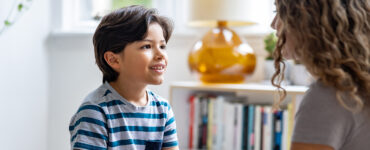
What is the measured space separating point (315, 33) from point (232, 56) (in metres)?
1.15

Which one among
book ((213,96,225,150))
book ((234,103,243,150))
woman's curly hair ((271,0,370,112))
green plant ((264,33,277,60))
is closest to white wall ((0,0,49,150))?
book ((213,96,225,150))

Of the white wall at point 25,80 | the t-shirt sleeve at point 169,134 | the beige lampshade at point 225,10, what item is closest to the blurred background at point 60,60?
the white wall at point 25,80

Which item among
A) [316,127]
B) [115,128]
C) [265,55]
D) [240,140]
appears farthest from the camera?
[265,55]

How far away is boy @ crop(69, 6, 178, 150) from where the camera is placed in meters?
1.01

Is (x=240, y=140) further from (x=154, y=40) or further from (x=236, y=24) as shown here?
(x=154, y=40)

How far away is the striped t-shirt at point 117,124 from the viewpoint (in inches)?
38.9

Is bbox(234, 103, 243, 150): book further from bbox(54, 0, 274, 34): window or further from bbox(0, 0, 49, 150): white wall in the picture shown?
bbox(0, 0, 49, 150): white wall

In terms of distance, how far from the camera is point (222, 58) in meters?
1.94

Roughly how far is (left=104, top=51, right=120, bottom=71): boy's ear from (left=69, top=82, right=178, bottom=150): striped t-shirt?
0.06 m

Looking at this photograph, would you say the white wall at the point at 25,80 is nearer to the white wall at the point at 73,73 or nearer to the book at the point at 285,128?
the white wall at the point at 73,73

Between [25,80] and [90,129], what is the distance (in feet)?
4.26

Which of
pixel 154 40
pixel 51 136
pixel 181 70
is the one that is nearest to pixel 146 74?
pixel 154 40

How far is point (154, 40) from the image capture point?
108cm

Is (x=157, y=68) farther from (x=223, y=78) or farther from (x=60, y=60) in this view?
(x=60, y=60)
